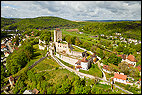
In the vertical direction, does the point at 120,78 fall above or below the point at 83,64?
below

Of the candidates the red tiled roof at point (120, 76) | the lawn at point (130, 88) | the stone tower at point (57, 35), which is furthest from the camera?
the stone tower at point (57, 35)

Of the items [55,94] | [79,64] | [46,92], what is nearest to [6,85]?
[46,92]

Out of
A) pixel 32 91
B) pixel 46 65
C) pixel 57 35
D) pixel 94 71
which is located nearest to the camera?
pixel 32 91

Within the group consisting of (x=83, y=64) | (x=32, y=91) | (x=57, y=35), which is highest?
(x=57, y=35)

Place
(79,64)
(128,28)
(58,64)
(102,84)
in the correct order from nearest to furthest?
(102,84), (79,64), (58,64), (128,28)

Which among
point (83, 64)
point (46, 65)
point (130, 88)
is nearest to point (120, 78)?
point (130, 88)

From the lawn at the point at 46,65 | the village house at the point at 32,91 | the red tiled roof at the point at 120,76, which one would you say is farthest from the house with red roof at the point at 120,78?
the village house at the point at 32,91

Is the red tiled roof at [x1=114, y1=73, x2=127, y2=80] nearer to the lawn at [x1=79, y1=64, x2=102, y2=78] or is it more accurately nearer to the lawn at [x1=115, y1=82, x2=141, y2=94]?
the lawn at [x1=115, y1=82, x2=141, y2=94]

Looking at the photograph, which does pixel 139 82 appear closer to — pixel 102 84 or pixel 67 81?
pixel 102 84

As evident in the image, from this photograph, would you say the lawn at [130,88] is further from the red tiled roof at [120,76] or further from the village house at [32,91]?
the village house at [32,91]

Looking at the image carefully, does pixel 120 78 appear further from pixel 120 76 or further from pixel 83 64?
pixel 83 64

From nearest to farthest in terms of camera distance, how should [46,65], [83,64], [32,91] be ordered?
1. [32,91]
2. [83,64]
3. [46,65]
